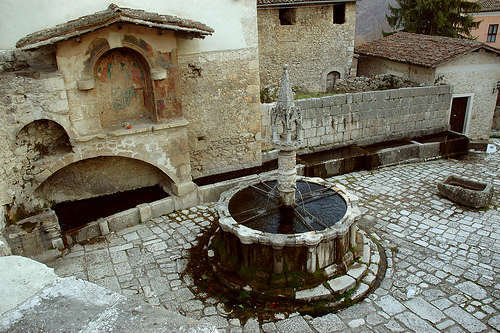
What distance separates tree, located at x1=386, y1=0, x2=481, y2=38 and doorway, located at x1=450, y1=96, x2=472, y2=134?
7.51 m

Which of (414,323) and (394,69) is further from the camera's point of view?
(394,69)

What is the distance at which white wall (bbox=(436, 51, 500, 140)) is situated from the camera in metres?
12.7

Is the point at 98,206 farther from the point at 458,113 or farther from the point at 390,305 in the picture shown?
the point at 458,113

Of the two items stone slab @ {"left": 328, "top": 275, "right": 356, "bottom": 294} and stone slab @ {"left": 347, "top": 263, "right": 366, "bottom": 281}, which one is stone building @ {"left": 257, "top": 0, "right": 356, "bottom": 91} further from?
stone slab @ {"left": 328, "top": 275, "right": 356, "bottom": 294}

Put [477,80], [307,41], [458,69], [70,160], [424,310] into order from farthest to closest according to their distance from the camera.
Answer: [307,41] → [477,80] → [458,69] → [70,160] → [424,310]

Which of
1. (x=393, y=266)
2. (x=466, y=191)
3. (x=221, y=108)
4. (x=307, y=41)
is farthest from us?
(x=307, y=41)

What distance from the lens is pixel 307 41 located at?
61.5 feet

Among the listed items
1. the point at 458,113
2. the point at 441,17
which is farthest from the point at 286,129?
the point at 441,17

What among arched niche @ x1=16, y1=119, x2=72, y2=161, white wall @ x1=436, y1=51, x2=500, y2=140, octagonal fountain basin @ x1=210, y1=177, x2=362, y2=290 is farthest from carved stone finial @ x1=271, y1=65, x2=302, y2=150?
white wall @ x1=436, y1=51, x2=500, y2=140

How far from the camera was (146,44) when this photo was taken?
756 centimetres

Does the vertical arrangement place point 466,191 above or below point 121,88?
below

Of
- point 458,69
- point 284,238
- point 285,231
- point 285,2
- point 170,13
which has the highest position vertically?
point 285,2

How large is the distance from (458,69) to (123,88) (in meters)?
10.7

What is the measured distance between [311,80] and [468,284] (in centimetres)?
1496
